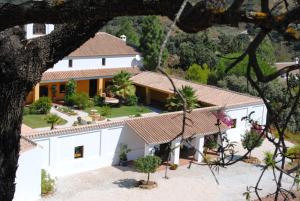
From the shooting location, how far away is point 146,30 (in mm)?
37750

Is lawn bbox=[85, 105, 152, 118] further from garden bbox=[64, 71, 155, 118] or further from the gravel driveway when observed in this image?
the gravel driveway

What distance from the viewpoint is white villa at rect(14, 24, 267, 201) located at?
17125mm

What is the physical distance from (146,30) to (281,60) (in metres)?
21.9

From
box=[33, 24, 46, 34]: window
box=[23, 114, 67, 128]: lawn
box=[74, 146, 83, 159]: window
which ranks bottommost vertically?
box=[23, 114, 67, 128]: lawn

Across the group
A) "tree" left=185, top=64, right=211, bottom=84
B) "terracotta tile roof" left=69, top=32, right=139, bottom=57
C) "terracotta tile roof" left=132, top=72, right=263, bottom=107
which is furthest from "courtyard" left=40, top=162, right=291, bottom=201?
"tree" left=185, top=64, right=211, bottom=84

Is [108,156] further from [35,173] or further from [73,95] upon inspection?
[73,95]

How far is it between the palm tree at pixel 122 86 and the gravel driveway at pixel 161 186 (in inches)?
424

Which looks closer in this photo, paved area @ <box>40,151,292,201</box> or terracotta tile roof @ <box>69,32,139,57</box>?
paved area @ <box>40,151,292,201</box>

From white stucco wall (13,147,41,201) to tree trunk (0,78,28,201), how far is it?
1265cm

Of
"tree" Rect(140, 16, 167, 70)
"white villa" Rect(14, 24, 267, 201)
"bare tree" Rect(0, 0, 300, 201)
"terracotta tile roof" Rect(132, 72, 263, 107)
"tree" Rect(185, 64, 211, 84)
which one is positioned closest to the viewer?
"bare tree" Rect(0, 0, 300, 201)

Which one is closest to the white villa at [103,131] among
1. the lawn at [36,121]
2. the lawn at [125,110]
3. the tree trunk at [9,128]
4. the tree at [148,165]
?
the tree at [148,165]

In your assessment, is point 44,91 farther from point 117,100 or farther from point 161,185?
point 161,185

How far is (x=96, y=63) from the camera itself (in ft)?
111

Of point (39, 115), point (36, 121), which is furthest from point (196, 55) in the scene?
point (36, 121)
